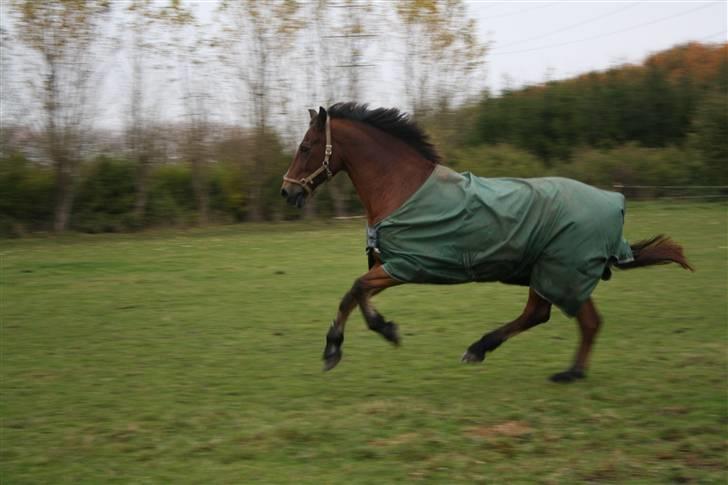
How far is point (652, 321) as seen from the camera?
819cm

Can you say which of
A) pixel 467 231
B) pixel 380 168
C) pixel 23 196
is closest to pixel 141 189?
pixel 23 196

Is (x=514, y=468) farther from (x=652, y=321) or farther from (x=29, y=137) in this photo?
(x=29, y=137)

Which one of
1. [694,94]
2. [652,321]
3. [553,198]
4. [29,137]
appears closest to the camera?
[553,198]

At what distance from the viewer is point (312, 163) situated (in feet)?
21.3

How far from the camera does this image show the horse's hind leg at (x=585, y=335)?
621cm

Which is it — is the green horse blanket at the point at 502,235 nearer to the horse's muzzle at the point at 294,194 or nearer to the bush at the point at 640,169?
the horse's muzzle at the point at 294,194

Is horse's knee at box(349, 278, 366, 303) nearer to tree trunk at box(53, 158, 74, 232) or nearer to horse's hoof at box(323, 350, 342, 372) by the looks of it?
horse's hoof at box(323, 350, 342, 372)

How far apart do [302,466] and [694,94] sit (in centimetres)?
2403

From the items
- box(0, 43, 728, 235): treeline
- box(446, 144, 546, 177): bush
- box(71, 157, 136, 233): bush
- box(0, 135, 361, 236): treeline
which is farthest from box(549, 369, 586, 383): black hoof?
box(446, 144, 546, 177): bush

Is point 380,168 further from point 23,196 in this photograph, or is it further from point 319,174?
point 23,196

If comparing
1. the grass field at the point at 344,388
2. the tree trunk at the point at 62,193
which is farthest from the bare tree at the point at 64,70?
the grass field at the point at 344,388

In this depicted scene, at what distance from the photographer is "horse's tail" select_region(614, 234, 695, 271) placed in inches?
251

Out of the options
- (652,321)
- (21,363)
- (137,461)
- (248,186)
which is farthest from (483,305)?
(248,186)

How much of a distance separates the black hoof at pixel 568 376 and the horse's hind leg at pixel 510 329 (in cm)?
44
